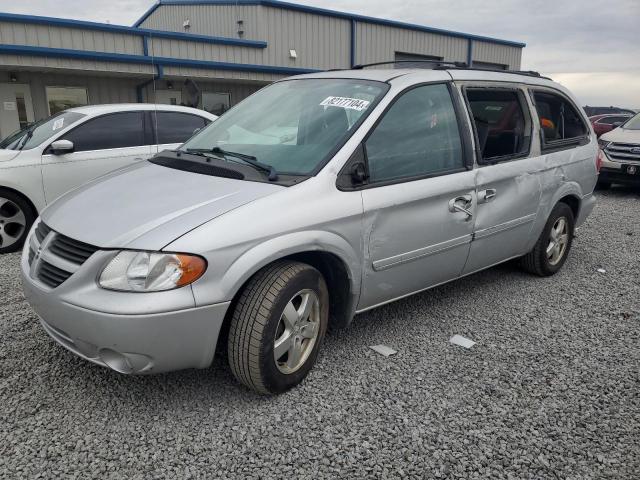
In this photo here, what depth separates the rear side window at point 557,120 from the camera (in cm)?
454

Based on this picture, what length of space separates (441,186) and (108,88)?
13755mm

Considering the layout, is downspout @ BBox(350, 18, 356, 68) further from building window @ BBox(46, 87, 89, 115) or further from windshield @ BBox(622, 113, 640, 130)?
windshield @ BBox(622, 113, 640, 130)

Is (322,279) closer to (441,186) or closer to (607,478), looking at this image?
(441,186)

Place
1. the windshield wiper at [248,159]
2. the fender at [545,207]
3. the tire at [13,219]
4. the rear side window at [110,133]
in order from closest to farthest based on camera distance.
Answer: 1. the windshield wiper at [248,159]
2. the fender at [545,207]
3. the tire at [13,219]
4. the rear side window at [110,133]

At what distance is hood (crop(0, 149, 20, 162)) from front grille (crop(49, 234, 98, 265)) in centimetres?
374

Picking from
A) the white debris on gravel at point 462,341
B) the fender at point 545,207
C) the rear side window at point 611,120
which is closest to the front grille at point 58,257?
the white debris on gravel at point 462,341

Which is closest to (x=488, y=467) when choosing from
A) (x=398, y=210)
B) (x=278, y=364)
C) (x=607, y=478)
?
(x=607, y=478)

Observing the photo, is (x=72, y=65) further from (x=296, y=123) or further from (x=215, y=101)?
(x=296, y=123)

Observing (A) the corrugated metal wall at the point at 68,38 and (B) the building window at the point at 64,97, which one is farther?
(B) the building window at the point at 64,97

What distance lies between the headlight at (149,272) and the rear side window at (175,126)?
4649 millimetres

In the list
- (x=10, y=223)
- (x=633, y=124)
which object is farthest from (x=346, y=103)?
(x=633, y=124)

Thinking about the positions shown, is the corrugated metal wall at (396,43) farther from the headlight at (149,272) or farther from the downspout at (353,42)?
the headlight at (149,272)

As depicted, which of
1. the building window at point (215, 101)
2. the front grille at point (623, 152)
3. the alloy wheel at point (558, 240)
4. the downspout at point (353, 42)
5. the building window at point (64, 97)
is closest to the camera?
the alloy wheel at point (558, 240)

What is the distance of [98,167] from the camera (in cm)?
621
